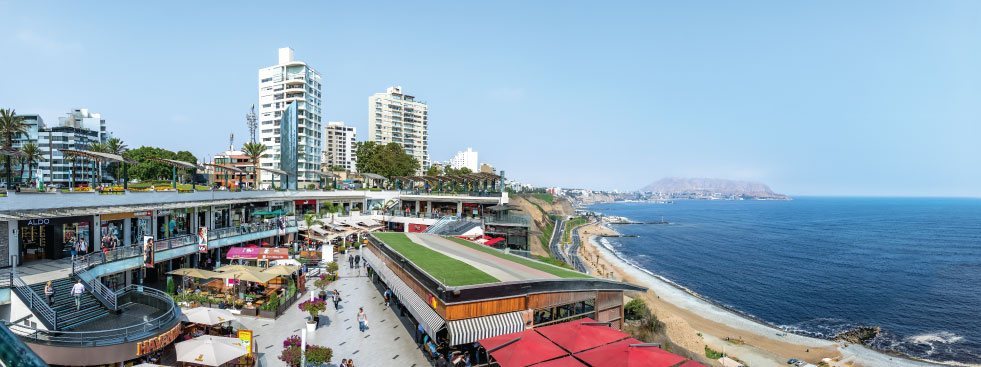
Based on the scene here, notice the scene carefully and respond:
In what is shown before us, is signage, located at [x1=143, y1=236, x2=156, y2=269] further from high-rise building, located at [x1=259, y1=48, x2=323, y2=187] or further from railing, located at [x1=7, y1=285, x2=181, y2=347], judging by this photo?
high-rise building, located at [x1=259, y1=48, x2=323, y2=187]

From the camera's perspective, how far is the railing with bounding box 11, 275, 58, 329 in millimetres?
18500

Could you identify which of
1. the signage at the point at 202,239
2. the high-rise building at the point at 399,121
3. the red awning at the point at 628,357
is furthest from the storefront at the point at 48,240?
the high-rise building at the point at 399,121

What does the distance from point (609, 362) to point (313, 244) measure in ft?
132

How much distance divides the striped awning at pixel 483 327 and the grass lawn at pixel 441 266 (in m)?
1.39

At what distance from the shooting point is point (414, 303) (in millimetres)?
21234

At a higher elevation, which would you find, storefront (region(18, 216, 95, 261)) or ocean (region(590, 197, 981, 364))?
storefront (region(18, 216, 95, 261))

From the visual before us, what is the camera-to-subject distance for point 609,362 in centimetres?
1518

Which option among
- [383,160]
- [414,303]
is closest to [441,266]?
[414,303]

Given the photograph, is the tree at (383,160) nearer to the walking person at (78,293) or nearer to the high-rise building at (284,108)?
the high-rise building at (284,108)

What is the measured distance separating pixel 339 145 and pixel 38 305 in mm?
176549

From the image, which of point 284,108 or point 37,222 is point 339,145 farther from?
point 37,222

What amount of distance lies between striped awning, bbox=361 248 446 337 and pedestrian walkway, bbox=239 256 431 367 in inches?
72.0

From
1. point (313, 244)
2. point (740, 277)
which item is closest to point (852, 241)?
point (740, 277)

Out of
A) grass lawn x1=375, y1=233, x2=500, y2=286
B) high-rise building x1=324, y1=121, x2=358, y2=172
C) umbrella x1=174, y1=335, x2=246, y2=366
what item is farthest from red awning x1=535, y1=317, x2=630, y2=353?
high-rise building x1=324, y1=121, x2=358, y2=172
